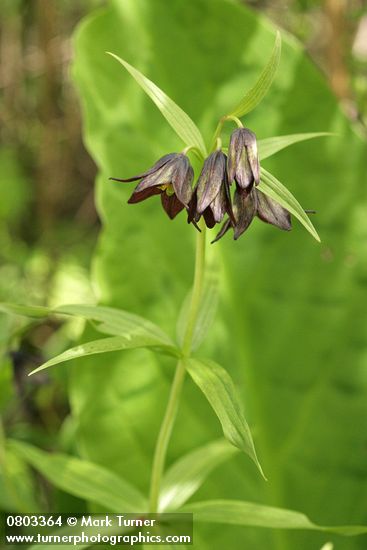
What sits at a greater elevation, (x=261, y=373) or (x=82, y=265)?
(x=261, y=373)

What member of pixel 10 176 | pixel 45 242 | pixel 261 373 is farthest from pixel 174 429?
pixel 10 176

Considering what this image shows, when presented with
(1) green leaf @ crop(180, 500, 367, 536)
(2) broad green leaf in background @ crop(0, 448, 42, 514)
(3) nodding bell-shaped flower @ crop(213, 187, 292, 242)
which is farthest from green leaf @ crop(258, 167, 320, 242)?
(2) broad green leaf in background @ crop(0, 448, 42, 514)

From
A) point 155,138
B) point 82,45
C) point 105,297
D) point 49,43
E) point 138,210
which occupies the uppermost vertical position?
point 49,43

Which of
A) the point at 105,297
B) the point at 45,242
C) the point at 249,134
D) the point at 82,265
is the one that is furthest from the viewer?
the point at 45,242

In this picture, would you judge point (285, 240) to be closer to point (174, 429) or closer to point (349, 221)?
point (349, 221)

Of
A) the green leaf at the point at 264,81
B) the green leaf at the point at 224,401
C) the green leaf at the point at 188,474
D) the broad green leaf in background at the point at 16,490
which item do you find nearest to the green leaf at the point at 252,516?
the green leaf at the point at 188,474

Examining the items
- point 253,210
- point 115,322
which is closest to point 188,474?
point 115,322

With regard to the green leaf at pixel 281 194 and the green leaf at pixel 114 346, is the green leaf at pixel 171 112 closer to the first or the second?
the green leaf at pixel 281 194

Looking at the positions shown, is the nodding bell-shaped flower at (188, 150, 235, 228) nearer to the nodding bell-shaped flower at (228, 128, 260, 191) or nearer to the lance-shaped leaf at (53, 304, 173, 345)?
the nodding bell-shaped flower at (228, 128, 260, 191)
